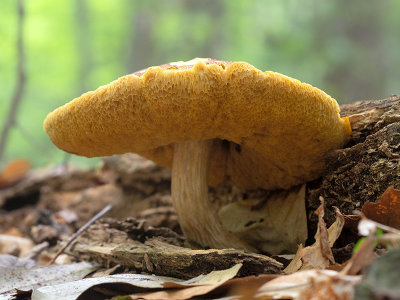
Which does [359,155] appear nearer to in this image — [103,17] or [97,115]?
[97,115]

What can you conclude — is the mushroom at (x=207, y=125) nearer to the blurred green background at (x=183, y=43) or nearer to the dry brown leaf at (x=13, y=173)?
the blurred green background at (x=183, y=43)

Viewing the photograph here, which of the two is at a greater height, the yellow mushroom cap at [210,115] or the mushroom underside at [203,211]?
the yellow mushroom cap at [210,115]

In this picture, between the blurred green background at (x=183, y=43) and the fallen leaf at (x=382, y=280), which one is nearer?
the fallen leaf at (x=382, y=280)

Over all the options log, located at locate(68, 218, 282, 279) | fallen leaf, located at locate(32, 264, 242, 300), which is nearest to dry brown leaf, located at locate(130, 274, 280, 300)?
fallen leaf, located at locate(32, 264, 242, 300)

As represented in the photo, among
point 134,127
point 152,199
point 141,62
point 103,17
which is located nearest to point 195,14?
point 141,62

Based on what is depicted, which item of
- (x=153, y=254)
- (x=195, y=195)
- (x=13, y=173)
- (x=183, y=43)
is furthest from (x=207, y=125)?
(x=183, y=43)

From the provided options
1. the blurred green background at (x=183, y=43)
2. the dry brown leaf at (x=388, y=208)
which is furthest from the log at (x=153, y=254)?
the blurred green background at (x=183, y=43)

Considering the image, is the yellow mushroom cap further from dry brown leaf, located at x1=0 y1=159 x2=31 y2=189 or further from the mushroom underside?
dry brown leaf, located at x1=0 y1=159 x2=31 y2=189

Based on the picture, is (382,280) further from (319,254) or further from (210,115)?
(210,115)
